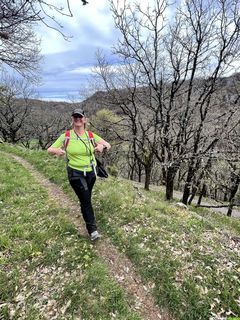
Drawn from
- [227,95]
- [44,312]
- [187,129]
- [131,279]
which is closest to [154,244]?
[131,279]

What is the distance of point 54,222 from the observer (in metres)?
6.98

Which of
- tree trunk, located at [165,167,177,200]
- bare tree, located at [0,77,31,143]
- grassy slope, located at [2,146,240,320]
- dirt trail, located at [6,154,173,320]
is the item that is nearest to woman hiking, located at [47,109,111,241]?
dirt trail, located at [6,154,173,320]

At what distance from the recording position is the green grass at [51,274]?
450 centimetres

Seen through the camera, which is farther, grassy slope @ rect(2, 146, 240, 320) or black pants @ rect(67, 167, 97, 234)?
black pants @ rect(67, 167, 97, 234)

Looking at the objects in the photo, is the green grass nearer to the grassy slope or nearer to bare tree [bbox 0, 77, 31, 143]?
the grassy slope

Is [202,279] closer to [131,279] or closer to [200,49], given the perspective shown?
[131,279]

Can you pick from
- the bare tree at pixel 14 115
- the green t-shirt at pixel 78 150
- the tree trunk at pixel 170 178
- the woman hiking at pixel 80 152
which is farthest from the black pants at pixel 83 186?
the bare tree at pixel 14 115

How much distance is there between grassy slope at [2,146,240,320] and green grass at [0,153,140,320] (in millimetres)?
752

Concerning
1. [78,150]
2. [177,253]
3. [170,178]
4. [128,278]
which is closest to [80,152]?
[78,150]

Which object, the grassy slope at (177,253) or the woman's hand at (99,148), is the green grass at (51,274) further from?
the woman's hand at (99,148)

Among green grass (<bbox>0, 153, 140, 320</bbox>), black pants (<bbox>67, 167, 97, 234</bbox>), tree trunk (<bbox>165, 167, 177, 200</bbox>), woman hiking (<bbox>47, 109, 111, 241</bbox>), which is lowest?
tree trunk (<bbox>165, 167, 177, 200</bbox>)

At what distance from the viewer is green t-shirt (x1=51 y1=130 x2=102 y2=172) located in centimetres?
560

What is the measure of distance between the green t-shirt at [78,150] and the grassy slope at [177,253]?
1.88m

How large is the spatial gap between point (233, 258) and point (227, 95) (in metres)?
13.3
